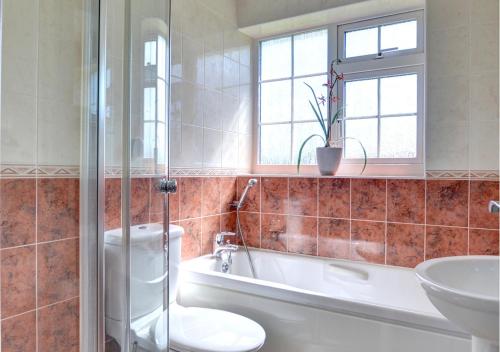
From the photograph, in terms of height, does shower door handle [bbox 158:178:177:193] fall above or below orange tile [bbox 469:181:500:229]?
above

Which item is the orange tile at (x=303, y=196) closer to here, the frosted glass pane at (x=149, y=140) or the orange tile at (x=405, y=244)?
the orange tile at (x=405, y=244)

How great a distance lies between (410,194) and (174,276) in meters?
1.44

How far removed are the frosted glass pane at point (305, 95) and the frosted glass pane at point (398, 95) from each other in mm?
402

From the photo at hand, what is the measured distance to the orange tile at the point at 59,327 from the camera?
1.25 m

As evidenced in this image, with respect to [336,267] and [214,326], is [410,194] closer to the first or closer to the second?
[336,267]

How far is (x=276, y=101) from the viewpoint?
2.82 m

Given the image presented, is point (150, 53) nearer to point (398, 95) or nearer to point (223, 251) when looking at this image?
point (223, 251)

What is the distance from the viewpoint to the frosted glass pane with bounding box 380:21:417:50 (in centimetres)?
231

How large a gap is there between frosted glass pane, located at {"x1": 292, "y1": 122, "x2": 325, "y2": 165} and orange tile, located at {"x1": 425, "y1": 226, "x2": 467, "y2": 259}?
0.92m

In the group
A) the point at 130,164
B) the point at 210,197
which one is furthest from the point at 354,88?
the point at 130,164

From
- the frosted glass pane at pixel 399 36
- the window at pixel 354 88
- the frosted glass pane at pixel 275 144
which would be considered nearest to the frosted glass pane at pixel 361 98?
the window at pixel 354 88

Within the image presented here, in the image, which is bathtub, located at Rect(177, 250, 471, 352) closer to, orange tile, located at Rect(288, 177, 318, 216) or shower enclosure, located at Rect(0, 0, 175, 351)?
orange tile, located at Rect(288, 177, 318, 216)

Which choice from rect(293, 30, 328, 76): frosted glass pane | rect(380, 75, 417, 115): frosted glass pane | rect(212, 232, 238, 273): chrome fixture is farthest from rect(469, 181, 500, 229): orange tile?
rect(212, 232, 238, 273): chrome fixture

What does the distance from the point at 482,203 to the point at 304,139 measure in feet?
3.95
